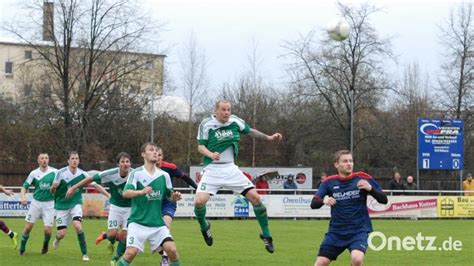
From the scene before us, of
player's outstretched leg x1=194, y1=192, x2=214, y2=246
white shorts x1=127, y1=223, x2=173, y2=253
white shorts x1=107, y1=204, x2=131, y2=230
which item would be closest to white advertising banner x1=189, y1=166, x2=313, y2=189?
white shorts x1=107, y1=204, x2=131, y2=230

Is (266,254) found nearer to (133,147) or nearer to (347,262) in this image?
Answer: (347,262)

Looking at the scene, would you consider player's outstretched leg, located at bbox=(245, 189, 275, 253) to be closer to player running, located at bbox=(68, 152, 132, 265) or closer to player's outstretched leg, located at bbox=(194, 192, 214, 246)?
player's outstretched leg, located at bbox=(194, 192, 214, 246)

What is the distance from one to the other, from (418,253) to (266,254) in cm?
333

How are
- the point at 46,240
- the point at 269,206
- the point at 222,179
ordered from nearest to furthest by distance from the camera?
the point at 222,179 → the point at 46,240 → the point at 269,206

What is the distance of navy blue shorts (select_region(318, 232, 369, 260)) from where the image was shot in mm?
10392

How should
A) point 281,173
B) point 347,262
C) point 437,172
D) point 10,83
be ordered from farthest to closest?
1. point 10,83
2. point 437,172
3. point 281,173
4. point 347,262

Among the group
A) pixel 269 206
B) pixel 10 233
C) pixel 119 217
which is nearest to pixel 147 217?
pixel 119 217

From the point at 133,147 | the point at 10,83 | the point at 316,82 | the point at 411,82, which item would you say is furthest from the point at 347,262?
the point at 10,83

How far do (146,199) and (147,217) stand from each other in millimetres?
244

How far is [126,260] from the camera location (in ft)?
35.4

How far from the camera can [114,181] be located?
14680 mm

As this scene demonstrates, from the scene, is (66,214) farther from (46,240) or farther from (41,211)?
(41,211)

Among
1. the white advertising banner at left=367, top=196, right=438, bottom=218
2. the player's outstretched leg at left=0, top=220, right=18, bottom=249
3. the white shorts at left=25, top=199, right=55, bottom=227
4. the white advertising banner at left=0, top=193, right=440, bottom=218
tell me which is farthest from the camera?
the white advertising banner at left=367, top=196, right=438, bottom=218

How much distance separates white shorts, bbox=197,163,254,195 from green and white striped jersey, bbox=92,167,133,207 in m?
2.23
